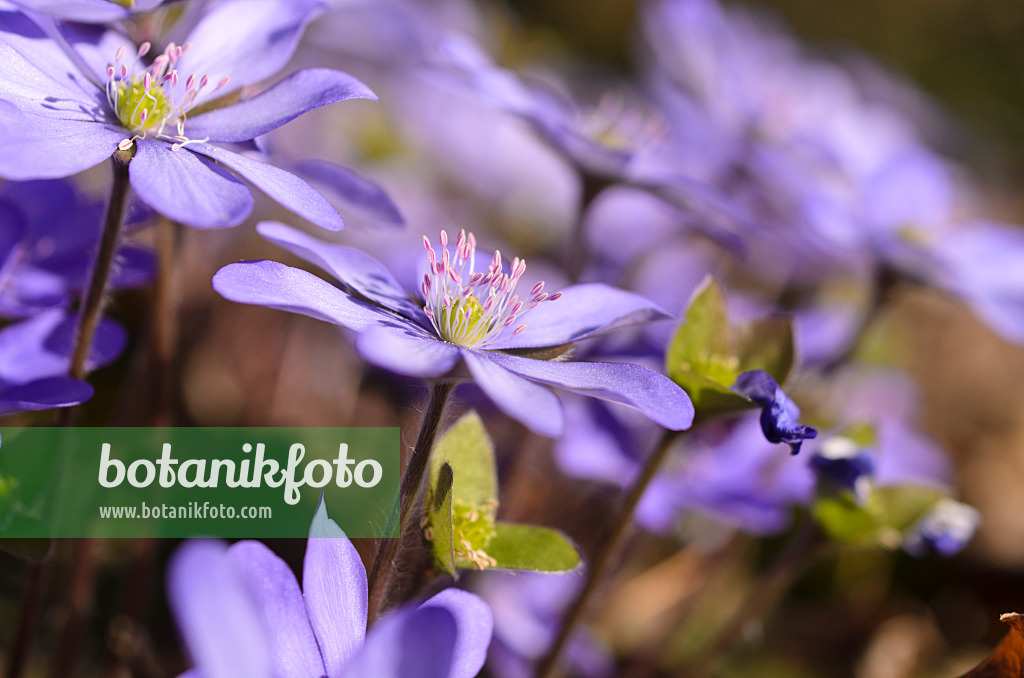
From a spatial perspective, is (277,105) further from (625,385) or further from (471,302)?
(625,385)

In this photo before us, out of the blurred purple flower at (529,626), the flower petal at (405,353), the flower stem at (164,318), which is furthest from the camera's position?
the blurred purple flower at (529,626)

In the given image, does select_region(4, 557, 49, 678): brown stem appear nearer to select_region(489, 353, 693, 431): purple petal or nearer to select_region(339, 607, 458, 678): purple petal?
select_region(339, 607, 458, 678): purple petal

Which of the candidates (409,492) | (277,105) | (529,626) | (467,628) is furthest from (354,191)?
(529,626)

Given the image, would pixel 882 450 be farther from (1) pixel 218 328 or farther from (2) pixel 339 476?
(1) pixel 218 328

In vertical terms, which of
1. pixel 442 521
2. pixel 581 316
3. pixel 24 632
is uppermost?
pixel 581 316

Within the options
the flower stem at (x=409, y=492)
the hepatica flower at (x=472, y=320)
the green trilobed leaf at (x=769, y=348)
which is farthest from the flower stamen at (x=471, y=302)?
the green trilobed leaf at (x=769, y=348)

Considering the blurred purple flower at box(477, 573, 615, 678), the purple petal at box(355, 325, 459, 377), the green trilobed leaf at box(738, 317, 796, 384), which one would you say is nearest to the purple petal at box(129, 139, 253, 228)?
the purple petal at box(355, 325, 459, 377)

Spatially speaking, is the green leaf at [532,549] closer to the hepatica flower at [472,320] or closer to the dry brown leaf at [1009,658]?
the hepatica flower at [472,320]
